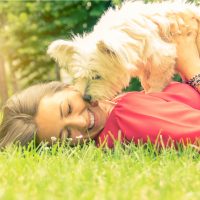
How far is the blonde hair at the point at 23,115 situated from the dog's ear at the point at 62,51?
30 centimetres

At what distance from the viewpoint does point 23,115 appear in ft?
12.8

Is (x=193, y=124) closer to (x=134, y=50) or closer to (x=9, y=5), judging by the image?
(x=134, y=50)

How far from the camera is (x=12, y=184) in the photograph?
2.65 m

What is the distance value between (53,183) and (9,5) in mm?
12781

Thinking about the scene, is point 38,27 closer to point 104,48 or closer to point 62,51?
A: point 62,51

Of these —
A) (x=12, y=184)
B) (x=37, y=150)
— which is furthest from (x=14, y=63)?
(x=12, y=184)

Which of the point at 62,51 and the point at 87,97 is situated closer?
the point at 87,97

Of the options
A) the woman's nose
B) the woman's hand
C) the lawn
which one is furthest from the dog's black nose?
the woman's hand

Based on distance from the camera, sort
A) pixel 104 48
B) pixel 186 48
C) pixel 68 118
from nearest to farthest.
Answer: pixel 104 48, pixel 68 118, pixel 186 48

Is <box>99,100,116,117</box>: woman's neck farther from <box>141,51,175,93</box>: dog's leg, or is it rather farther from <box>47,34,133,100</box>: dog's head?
<box>141,51,175,93</box>: dog's leg

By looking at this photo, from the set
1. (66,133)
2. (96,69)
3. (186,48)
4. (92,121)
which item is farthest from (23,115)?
(186,48)

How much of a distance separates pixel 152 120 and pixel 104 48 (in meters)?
0.62

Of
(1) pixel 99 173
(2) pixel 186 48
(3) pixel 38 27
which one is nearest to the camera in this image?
(1) pixel 99 173

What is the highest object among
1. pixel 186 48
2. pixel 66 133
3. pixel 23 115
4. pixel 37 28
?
pixel 186 48
